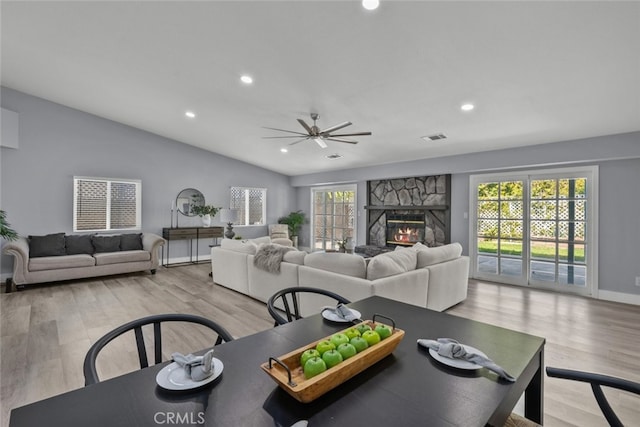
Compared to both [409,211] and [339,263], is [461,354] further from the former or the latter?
[409,211]

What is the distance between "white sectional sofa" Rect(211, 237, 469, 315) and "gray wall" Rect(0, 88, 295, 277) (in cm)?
341

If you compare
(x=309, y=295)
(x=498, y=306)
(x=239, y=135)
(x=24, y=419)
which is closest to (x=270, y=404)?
(x=24, y=419)

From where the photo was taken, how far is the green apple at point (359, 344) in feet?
3.29

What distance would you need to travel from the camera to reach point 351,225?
26.8 feet

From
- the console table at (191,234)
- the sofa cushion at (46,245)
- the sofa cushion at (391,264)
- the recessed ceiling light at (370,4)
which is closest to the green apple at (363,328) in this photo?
the sofa cushion at (391,264)

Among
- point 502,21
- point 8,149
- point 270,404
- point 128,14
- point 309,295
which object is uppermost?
point 128,14

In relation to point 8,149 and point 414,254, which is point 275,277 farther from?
point 8,149

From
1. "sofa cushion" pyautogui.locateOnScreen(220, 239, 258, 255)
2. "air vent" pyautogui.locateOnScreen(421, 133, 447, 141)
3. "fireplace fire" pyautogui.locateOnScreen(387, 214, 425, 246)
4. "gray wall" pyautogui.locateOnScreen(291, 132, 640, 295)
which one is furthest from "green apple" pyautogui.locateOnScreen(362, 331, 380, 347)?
"fireplace fire" pyautogui.locateOnScreen(387, 214, 425, 246)

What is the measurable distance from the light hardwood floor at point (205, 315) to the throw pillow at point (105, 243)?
61 centimetres

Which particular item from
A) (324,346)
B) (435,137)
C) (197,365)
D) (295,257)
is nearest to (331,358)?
(324,346)

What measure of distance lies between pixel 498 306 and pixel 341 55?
3710mm

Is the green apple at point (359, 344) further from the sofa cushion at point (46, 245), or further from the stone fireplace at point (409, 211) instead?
the sofa cushion at point (46, 245)

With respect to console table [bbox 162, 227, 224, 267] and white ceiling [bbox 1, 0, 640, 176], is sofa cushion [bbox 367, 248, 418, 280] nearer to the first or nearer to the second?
white ceiling [bbox 1, 0, 640, 176]

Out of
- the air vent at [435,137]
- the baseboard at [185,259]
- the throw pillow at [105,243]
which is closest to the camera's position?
the air vent at [435,137]
